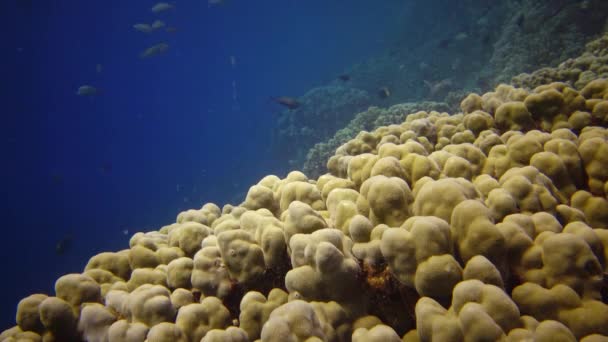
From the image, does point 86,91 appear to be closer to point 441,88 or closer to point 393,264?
point 441,88

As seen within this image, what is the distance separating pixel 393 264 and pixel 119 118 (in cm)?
11856

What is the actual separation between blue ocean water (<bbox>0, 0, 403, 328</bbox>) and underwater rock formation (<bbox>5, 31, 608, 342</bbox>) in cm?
1450

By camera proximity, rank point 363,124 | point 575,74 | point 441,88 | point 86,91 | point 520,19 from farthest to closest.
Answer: point 86,91 < point 441,88 < point 363,124 < point 520,19 < point 575,74

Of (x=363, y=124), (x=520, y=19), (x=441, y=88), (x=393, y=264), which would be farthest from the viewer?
(x=441, y=88)

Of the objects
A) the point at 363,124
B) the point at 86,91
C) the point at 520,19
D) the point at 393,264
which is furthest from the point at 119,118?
the point at 393,264

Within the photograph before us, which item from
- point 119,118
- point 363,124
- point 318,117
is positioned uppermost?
point 119,118

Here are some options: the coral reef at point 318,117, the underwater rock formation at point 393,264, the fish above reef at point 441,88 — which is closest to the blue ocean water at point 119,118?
the coral reef at point 318,117

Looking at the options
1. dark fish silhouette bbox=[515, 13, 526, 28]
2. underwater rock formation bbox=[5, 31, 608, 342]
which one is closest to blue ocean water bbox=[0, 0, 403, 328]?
underwater rock formation bbox=[5, 31, 608, 342]

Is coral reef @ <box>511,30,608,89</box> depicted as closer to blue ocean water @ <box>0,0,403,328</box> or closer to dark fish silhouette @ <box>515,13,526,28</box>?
dark fish silhouette @ <box>515,13,526,28</box>

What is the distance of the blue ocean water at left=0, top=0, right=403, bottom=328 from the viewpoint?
119 feet

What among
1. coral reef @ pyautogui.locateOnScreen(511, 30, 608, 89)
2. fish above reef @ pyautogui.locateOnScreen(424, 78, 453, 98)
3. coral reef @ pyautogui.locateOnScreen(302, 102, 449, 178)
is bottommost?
coral reef @ pyautogui.locateOnScreen(511, 30, 608, 89)

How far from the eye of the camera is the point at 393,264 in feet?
5.51

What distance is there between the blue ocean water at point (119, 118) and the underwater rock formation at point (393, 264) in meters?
14.5

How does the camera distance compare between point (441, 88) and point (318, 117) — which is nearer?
point (441, 88)
